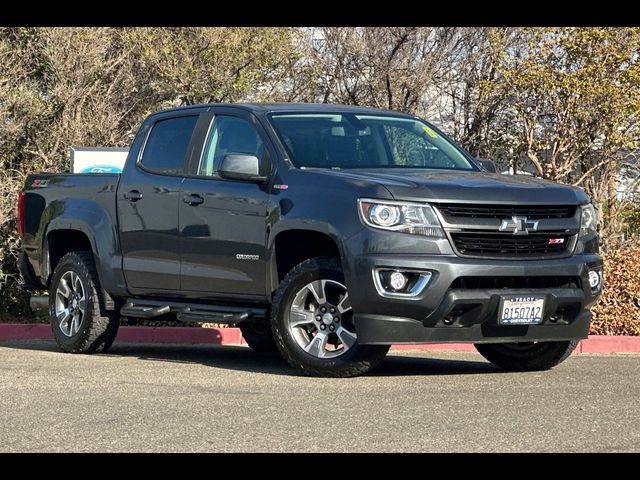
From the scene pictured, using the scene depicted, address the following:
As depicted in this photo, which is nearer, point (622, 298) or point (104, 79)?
point (622, 298)

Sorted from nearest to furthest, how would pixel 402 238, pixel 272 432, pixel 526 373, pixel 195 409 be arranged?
pixel 272 432
pixel 195 409
pixel 402 238
pixel 526 373

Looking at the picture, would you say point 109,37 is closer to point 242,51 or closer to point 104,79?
point 104,79

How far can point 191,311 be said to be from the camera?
1087cm

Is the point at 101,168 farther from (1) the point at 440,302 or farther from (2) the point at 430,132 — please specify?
(1) the point at 440,302

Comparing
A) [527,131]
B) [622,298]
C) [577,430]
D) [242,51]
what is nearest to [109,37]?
[242,51]

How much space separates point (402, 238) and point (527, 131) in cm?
994

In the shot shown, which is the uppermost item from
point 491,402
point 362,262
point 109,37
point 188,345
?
point 109,37

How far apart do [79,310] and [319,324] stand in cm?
300

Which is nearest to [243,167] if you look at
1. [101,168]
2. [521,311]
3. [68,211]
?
[521,311]

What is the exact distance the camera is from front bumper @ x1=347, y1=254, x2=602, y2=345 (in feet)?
30.3

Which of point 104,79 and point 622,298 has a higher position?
point 104,79

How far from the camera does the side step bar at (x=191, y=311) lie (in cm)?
1040

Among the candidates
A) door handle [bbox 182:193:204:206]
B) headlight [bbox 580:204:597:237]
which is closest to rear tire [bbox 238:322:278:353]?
door handle [bbox 182:193:204:206]

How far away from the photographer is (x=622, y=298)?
13836mm
